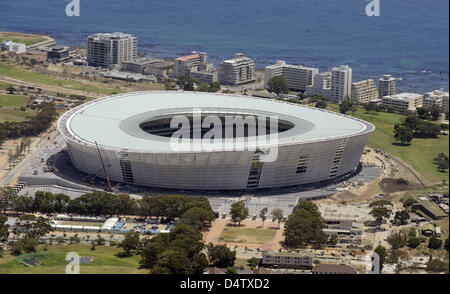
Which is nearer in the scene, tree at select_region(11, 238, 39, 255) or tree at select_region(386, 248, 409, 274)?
tree at select_region(386, 248, 409, 274)

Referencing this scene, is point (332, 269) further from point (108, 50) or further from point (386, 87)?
point (108, 50)

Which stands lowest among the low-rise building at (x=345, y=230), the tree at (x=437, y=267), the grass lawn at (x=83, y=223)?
the grass lawn at (x=83, y=223)

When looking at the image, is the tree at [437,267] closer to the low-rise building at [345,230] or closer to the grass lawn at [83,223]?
the low-rise building at [345,230]

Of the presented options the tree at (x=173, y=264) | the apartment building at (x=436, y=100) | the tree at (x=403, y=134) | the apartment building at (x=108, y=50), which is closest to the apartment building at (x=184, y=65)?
the apartment building at (x=108, y=50)

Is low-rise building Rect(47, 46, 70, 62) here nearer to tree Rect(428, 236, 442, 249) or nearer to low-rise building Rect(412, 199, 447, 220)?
low-rise building Rect(412, 199, 447, 220)

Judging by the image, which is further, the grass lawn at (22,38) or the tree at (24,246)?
the grass lawn at (22,38)

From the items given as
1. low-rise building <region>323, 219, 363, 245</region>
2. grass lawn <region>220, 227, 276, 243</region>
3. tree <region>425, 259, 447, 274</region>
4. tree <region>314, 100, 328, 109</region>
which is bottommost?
grass lawn <region>220, 227, 276, 243</region>

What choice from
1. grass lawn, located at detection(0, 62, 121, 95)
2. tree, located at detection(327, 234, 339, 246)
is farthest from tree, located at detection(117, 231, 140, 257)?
Result: grass lawn, located at detection(0, 62, 121, 95)
